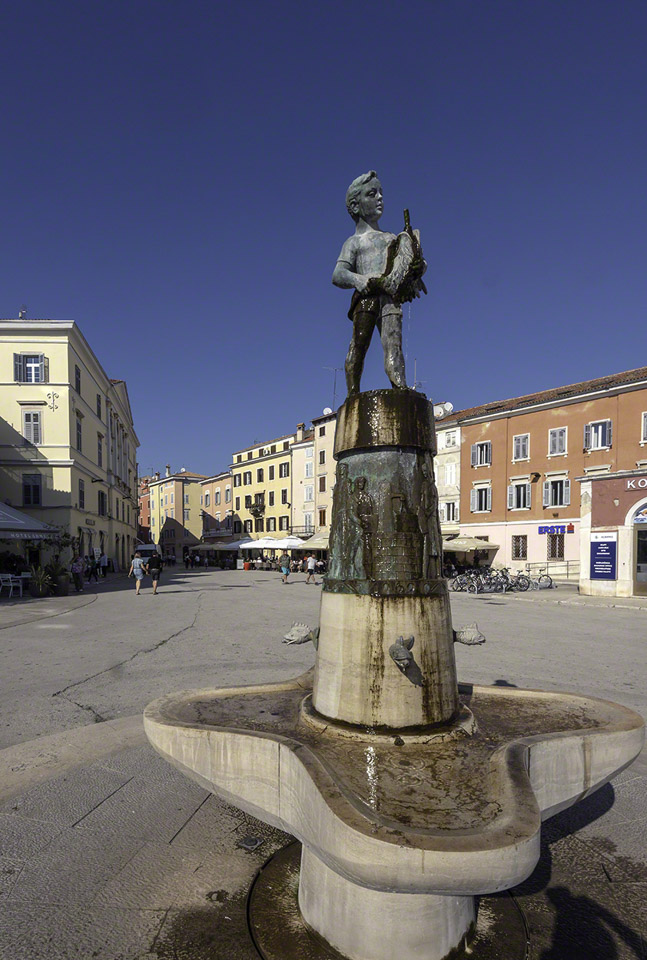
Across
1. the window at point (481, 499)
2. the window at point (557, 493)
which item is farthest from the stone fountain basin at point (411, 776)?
the window at point (481, 499)

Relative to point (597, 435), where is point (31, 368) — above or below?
above

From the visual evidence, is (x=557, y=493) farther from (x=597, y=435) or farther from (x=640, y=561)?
(x=640, y=561)

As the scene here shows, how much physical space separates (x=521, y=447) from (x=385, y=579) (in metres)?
33.6

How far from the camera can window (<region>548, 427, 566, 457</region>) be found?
108ft

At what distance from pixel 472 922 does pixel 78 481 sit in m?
32.3

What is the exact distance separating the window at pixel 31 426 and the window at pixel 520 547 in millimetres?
28186

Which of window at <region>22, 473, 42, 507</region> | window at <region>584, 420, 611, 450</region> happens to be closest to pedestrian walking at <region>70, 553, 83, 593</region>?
window at <region>22, 473, 42, 507</region>

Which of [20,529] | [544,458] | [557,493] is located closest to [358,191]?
[20,529]

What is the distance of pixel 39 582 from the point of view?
2098cm

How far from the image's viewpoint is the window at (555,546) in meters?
32.5

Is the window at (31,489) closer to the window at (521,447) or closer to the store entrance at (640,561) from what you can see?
the window at (521,447)

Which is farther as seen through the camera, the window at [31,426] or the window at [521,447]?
the window at [521,447]

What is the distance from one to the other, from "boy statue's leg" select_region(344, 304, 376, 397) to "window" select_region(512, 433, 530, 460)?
106 feet

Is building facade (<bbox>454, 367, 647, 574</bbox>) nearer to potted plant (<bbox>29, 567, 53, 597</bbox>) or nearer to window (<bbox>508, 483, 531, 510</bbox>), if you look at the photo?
window (<bbox>508, 483, 531, 510</bbox>)
